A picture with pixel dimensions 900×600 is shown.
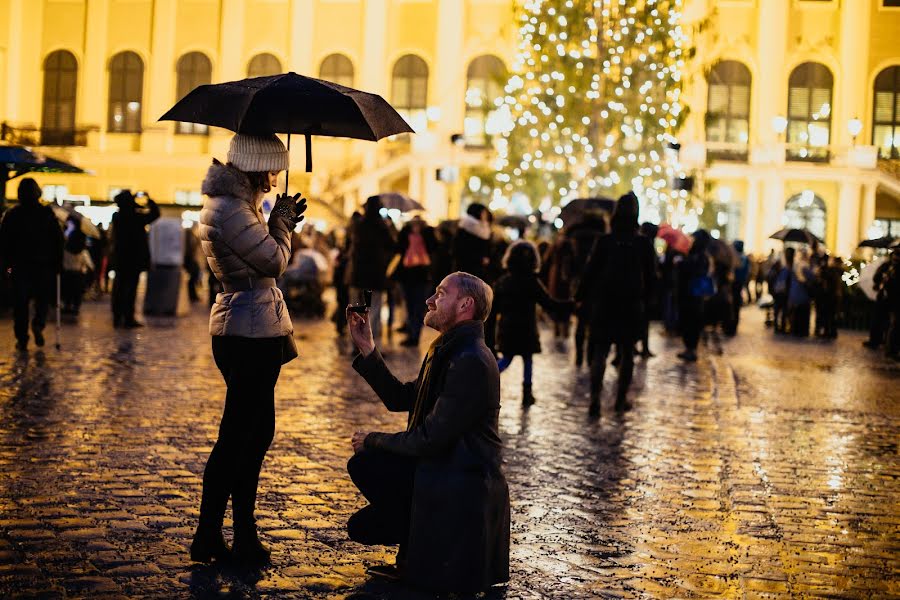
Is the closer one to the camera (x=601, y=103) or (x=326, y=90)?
(x=326, y=90)

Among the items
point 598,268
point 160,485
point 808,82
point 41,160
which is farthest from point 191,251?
point 808,82

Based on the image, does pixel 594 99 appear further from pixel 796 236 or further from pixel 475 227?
pixel 475 227

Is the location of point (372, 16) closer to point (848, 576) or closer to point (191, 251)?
point (191, 251)

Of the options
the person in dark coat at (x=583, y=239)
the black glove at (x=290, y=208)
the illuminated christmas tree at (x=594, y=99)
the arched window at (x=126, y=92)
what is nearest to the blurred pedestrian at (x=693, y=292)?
the person in dark coat at (x=583, y=239)

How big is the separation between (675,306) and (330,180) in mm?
23142

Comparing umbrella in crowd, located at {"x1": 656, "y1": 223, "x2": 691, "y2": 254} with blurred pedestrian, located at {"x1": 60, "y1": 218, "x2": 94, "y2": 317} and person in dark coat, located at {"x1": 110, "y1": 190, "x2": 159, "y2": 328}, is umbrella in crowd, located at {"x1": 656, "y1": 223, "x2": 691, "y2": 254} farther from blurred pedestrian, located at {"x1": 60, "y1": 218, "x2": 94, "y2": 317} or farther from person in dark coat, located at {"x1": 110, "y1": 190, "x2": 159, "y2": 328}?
blurred pedestrian, located at {"x1": 60, "y1": 218, "x2": 94, "y2": 317}

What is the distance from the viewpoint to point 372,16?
46.4 meters

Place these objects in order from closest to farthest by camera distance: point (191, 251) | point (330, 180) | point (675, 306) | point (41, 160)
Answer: point (41, 160) → point (675, 306) → point (191, 251) → point (330, 180)

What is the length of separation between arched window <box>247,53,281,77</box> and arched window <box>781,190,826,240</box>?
1570 centimetres

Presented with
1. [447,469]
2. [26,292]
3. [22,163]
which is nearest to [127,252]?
[22,163]

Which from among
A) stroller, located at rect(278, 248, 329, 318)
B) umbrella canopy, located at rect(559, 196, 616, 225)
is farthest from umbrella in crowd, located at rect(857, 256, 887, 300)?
stroller, located at rect(278, 248, 329, 318)

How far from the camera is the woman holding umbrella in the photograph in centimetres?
553

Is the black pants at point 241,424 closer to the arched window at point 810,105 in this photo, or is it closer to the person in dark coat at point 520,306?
the person in dark coat at point 520,306

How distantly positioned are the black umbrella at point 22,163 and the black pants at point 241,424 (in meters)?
12.2
